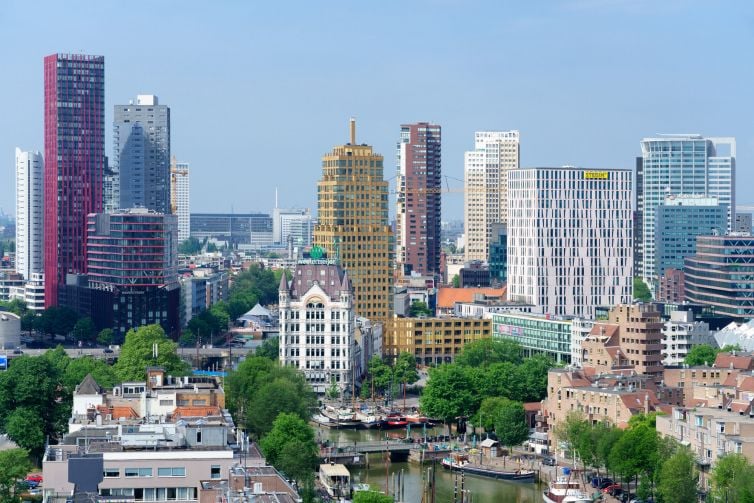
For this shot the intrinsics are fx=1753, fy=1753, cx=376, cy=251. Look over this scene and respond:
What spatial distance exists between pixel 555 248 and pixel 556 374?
60416mm

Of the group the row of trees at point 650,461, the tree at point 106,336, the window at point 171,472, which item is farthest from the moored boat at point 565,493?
the tree at point 106,336

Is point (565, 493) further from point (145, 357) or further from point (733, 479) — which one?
point (145, 357)

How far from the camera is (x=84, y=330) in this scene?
540ft

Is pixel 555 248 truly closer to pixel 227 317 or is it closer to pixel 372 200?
pixel 372 200

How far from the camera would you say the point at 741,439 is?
8244 cm

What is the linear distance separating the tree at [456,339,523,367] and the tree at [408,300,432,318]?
42604mm

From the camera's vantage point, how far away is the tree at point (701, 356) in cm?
12169

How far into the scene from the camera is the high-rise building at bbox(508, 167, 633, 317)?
540 feet

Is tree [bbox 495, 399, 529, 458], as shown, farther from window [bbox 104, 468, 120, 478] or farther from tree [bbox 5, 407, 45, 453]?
window [bbox 104, 468, 120, 478]

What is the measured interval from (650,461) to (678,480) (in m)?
7.13

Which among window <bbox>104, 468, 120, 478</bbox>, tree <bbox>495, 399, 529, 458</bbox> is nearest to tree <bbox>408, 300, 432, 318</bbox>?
tree <bbox>495, 399, 529, 458</bbox>

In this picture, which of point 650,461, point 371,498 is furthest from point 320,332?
point 371,498

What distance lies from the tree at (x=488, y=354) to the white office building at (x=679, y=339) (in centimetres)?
1144

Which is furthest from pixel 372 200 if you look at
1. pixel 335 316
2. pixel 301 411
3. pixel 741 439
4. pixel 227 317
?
pixel 741 439
